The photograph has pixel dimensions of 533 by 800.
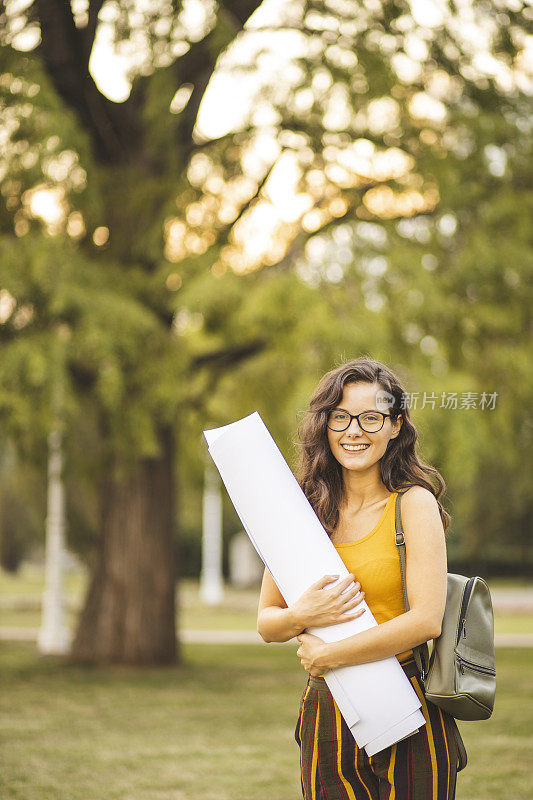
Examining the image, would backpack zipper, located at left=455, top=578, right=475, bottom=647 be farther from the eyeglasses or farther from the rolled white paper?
the eyeglasses

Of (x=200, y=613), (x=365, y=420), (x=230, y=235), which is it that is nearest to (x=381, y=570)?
(x=365, y=420)

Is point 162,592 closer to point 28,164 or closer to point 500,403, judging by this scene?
point 500,403

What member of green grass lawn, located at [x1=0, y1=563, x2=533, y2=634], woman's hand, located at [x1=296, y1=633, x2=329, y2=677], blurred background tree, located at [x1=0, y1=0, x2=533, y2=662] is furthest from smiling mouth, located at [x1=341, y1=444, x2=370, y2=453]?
green grass lawn, located at [x1=0, y1=563, x2=533, y2=634]

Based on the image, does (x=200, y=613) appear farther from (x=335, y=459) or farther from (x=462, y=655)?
(x=462, y=655)

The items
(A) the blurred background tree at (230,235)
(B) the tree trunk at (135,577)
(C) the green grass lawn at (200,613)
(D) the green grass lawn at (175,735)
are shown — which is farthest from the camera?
(C) the green grass lawn at (200,613)

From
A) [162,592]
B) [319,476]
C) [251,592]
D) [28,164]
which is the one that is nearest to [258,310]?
[28,164]

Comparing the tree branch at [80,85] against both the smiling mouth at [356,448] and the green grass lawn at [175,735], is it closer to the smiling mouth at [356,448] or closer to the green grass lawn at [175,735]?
the green grass lawn at [175,735]

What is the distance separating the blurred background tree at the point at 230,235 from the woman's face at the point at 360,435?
652 centimetres

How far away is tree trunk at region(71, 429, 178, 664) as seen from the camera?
1184 cm

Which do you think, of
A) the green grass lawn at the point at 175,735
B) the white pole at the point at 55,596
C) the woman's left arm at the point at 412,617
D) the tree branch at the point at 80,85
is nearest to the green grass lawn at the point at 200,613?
the white pole at the point at 55,596

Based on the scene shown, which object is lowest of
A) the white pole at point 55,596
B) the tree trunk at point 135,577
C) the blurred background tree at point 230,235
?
the white pole at point 55,596

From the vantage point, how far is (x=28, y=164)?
361 inches

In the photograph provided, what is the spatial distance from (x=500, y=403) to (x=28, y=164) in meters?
5.64

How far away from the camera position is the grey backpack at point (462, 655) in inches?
90.8
